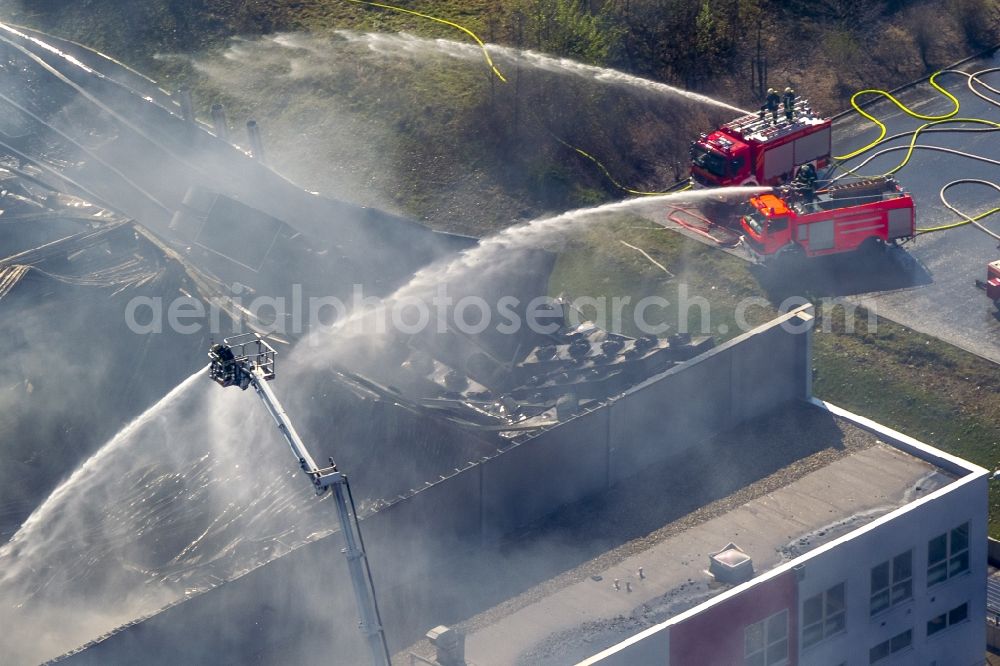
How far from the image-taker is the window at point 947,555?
15555 millimetres

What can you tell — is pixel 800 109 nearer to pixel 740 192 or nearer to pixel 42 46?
pixel 740 192

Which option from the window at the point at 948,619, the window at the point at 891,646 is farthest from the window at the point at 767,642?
the window at the point at 948,619

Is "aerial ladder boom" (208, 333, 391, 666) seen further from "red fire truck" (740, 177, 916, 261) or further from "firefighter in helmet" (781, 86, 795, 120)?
"firefighter in helmet" (781, 86, 795, 120)

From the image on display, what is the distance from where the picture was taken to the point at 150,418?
57.6ft

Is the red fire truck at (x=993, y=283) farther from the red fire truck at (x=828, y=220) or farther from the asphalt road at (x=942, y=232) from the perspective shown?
the red fire truck at (x=828, y=220)

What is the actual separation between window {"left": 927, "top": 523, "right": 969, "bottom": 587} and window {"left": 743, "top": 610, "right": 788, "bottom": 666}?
2.45 metres

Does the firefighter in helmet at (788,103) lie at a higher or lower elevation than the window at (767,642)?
higher

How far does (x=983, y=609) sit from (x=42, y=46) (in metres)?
24.2

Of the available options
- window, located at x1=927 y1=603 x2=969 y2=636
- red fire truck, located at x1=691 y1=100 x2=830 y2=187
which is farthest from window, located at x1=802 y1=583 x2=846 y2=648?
red fire truck, located at x1=691 y1=100 x2=830 y2=187

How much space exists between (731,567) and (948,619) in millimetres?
4358

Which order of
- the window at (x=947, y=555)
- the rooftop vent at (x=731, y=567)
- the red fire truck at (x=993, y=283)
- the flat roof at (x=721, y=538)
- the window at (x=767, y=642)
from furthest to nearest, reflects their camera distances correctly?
1. the red fire truck at (x=993, y=283)
2. the window at (x=947, y=555)
3. the window at (x=767, y=642)
4. the rooftop vent at (x=731, y=567)
5. the flat roof at (x=721, y=538)

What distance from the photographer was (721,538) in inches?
584

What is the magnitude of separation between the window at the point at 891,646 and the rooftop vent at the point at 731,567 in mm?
2847

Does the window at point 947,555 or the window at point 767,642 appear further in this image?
the window at point 947,555
